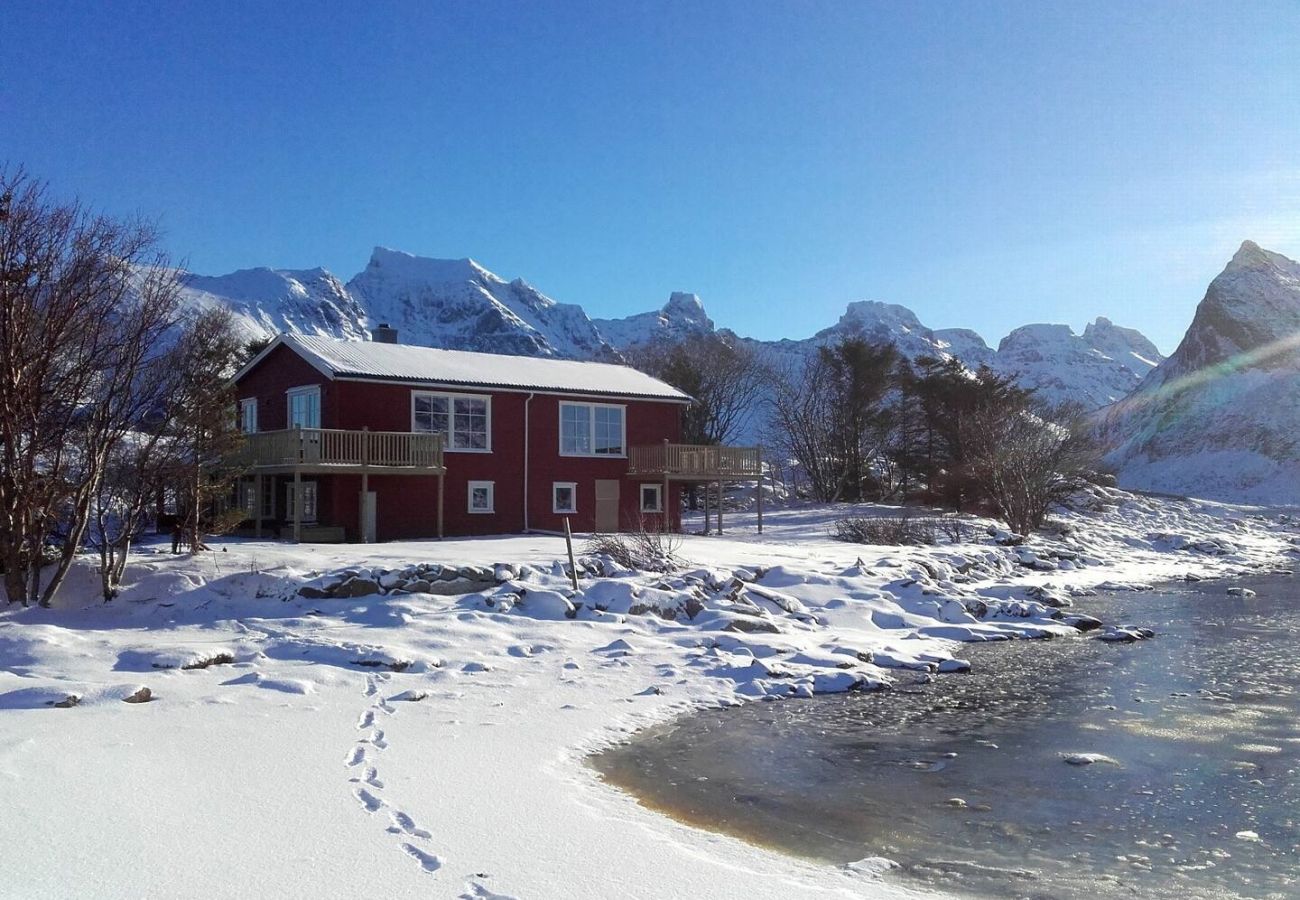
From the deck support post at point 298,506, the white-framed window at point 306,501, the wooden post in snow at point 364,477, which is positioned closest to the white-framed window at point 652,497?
the wooden post in snow at point 364,477

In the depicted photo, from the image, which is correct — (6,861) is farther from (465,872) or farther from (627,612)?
(627,612)

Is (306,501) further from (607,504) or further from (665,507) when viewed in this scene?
(665,507)

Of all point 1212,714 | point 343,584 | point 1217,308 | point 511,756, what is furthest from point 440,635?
point 1217,308

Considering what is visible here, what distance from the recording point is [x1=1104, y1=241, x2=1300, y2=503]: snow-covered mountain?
2494 inches

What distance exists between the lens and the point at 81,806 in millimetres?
5551

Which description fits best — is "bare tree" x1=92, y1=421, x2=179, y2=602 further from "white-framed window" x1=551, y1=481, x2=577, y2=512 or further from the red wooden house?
"white-framed window" x1=551, y1=481, x2=577, y2=512

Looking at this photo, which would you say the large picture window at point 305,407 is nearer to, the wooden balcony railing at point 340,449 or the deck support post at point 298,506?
the wooden balcony railing at point 340,449

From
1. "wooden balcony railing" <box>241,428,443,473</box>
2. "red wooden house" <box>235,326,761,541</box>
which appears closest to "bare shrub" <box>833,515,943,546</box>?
"red wooden house" <box>235,326,761,541</box>

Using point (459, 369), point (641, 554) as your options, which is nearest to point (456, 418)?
point (459, 369)

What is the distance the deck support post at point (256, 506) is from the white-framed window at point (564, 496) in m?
7.26

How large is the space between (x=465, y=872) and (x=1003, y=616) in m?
13.1

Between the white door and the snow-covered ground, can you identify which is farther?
the white door

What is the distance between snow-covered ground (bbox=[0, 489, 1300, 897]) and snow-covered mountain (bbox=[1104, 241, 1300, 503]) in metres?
50.7

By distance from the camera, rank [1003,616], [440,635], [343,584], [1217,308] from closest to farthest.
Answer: [440,635] → [343,584] → [1003,616] → [1217,308]
